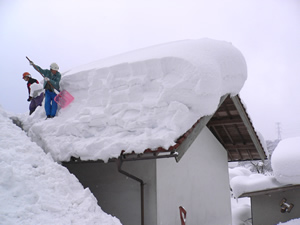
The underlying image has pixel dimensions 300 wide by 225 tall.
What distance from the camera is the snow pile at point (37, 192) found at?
336 centimetres

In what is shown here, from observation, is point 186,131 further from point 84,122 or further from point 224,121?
point 224,121

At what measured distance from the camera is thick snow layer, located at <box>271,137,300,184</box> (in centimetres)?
856

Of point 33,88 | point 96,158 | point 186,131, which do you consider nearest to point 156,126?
point 186,131

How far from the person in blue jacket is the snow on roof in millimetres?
276

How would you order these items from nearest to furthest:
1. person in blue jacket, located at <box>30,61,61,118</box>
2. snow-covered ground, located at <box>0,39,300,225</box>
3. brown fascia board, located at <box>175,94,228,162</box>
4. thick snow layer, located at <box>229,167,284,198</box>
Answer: snow-covered ground, located at <box>0,39,300,225</box> < brown fascia board, located at <box>175,94,228,162</box> < person in blue jacket, located at <box>30,61,61,118</box> < thick snow layer, located at <box>229,167,284,198</box>

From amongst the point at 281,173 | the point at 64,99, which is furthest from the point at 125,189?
the point at 281,173

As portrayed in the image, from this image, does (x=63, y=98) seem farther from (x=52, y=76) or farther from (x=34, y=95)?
(x=34, y=95)

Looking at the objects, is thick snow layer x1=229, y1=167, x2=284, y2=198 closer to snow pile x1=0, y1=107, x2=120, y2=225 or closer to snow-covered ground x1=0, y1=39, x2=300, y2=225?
snow-covered ground x1=0, y1=39, x2=300, y2=225

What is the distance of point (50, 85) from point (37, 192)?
3.97 m

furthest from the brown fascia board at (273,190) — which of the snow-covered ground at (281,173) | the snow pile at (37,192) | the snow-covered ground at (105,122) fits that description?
the snow pile at (37,192)

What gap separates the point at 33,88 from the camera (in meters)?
8.13

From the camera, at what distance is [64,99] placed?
23.5ft

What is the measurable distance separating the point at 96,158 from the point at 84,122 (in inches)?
45.4

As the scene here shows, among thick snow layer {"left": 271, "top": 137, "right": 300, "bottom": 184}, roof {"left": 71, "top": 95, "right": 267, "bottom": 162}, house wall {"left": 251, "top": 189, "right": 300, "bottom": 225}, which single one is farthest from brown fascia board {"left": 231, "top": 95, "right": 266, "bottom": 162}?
house wall {"left": 251, "top": 189, "right": 300, "bottom": 225}
